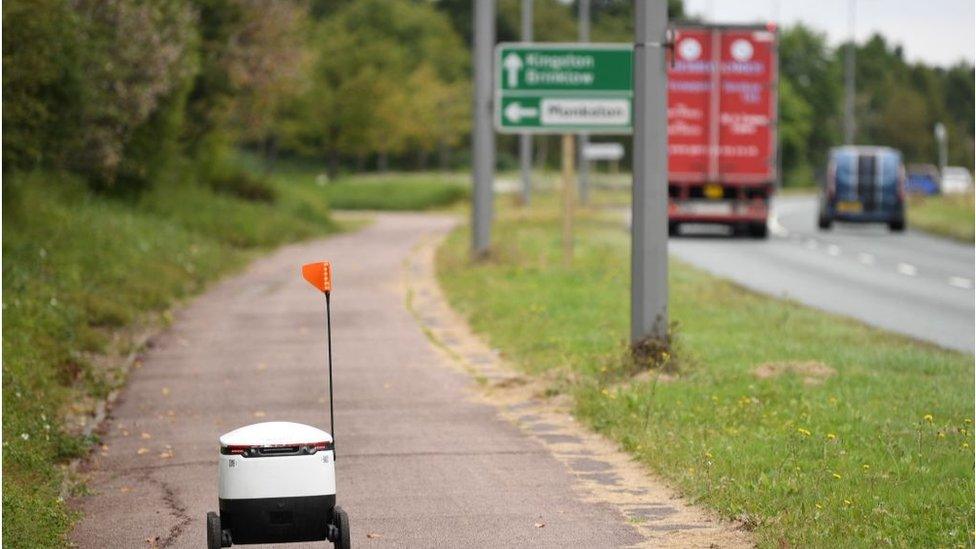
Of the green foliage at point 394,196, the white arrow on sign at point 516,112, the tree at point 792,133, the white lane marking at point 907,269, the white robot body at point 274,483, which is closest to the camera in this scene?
the white robot body at point 274,483

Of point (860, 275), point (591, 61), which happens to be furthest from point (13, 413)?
point (860, 275)

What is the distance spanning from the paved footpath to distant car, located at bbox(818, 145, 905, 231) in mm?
23068

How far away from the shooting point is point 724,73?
110ft

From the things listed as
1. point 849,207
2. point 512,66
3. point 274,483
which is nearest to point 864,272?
point 512,66

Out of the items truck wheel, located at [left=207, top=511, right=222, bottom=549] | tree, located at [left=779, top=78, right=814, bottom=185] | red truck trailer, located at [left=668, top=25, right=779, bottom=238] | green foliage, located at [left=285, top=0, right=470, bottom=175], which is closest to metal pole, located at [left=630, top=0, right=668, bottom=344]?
truck wheel, located at [left=207, top=511, right=222, bottom=549]

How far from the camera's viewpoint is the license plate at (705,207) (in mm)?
35562

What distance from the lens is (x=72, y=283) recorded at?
18453mm

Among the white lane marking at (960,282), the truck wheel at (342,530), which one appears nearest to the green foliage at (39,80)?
the truck wheel at (342,530)

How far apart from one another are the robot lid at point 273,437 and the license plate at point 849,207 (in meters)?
36.1

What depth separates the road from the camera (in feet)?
67.6

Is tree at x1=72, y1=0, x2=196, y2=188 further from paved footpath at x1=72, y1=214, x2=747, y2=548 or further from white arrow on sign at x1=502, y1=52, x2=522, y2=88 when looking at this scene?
white arrow on sign at x1=502, y1=52, x2=522, y2=88

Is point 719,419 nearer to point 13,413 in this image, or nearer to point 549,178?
point 13,413

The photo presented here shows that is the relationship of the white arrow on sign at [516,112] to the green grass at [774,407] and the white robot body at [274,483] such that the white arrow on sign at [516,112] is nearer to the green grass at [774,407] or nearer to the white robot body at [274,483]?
the green grass at [774,407]

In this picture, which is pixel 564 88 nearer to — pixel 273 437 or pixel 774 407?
pixel 774 407
